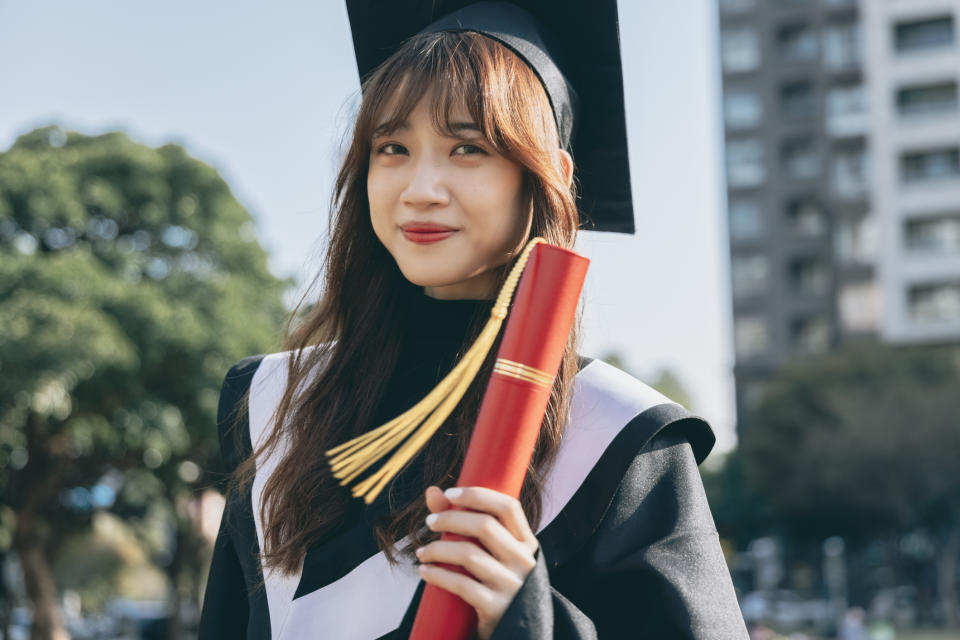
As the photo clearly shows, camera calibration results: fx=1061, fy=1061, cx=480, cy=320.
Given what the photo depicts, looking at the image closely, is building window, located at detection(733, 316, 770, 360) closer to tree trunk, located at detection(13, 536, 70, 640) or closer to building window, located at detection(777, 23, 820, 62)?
building window, located at detection(777, 23, 820, 62)

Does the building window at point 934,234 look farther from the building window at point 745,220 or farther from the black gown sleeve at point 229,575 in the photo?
the black gown sleeve at point 229,575

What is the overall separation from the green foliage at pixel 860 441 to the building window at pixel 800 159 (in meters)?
12.6

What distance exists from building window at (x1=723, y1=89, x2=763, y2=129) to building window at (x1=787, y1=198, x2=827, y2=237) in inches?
162

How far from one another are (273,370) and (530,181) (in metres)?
0.67

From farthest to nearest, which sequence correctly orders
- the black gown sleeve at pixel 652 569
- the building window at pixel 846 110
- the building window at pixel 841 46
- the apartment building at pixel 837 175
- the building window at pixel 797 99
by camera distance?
the building window at pixel 797 99 < the building window at pixel 841 46 < the building window at pixel 846 110 < the apartment building at pixel 837 175 < the black gown sleeve at pixel 652 569

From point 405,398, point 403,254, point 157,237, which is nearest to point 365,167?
point 403,254

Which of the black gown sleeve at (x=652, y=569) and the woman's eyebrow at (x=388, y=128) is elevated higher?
the woman's eyebrow at (x=388, y=128)

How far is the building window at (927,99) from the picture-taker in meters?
39.8

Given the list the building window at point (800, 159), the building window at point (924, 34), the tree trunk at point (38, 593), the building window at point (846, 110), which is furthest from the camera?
the building window at point (800, 159)

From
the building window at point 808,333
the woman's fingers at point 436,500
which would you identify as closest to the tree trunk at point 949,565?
the building window at point 808,333

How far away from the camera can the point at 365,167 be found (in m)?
1.94

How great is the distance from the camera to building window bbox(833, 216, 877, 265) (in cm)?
4378

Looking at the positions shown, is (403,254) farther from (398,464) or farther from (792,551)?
(792,551)

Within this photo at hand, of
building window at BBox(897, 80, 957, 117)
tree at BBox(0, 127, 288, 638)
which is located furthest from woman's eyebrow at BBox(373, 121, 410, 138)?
building window at BBox(897, 80, 957, 117)
